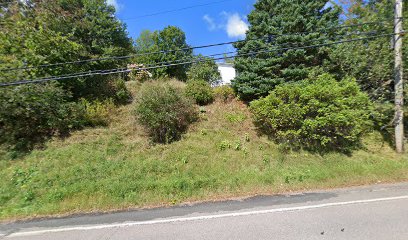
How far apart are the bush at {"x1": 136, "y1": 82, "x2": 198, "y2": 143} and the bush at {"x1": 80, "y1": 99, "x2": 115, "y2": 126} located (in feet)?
7.29

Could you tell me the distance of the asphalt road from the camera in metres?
4.16

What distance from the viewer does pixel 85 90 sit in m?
12.4

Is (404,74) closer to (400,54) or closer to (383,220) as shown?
(400,54)

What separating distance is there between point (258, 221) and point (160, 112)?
21.1 ft

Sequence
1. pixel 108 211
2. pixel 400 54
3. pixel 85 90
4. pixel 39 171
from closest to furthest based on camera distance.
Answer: pixel 108 211 → pixel 39 171 → pixel 400 54 → pixel 85 90

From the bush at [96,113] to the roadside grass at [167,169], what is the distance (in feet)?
1.66

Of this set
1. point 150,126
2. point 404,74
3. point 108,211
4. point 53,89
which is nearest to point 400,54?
point 404,74

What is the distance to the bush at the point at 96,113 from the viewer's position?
10961mm

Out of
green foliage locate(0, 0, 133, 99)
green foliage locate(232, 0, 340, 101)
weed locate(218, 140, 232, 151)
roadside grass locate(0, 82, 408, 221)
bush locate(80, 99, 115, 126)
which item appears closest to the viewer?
roadside grass locate(0, 82, 408, 221)

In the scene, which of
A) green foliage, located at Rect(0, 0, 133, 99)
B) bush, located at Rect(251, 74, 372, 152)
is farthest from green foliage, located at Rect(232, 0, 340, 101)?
green foliage, located at Rect(0, 0, 133, 99)

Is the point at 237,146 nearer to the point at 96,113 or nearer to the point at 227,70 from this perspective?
the point at 96,113

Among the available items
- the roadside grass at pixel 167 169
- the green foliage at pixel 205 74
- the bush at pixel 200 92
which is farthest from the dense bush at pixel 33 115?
the green foliage at pixel 205 74

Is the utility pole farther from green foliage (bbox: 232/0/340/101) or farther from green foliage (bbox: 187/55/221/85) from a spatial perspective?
green foliage (bbox: 187/55/221/85)

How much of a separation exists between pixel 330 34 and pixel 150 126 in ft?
34.0
